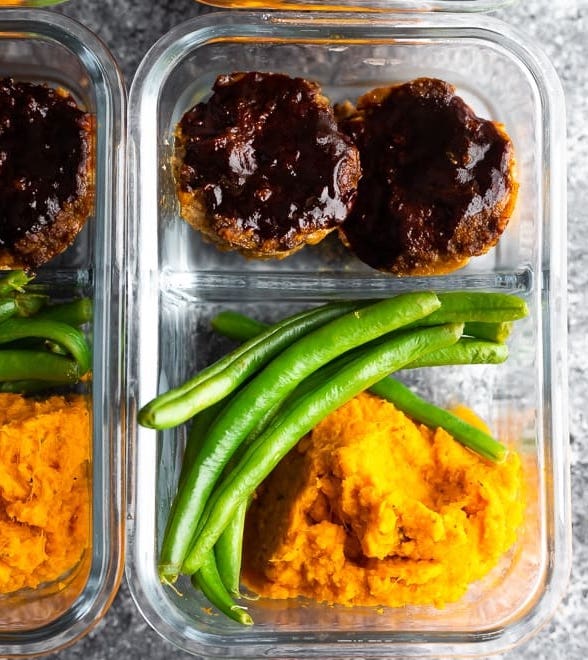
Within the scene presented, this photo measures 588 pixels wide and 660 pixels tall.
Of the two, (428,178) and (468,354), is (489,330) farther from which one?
(428,178)

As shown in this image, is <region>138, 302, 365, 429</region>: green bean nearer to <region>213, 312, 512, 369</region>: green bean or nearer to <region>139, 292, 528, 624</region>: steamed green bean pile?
<region>139, 292, 528, 624</region>: steamed green bean pile

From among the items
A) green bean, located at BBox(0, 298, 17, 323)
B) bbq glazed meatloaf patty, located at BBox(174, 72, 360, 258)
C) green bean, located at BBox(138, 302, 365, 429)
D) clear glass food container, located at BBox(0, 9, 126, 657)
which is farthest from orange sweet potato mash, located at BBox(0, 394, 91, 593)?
bbq glazed meatloaf patty, located at BBox(174, 72, 360, 258)

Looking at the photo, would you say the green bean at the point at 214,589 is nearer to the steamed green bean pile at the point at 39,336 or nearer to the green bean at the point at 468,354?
the steamed green bean pile at the point at 39,336

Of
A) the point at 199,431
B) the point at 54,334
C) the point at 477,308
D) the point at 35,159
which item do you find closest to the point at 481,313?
the point at 477,308

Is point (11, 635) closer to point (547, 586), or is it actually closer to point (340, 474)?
point (340, 474)

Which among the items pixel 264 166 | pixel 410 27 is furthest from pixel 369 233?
pixel 410 27
